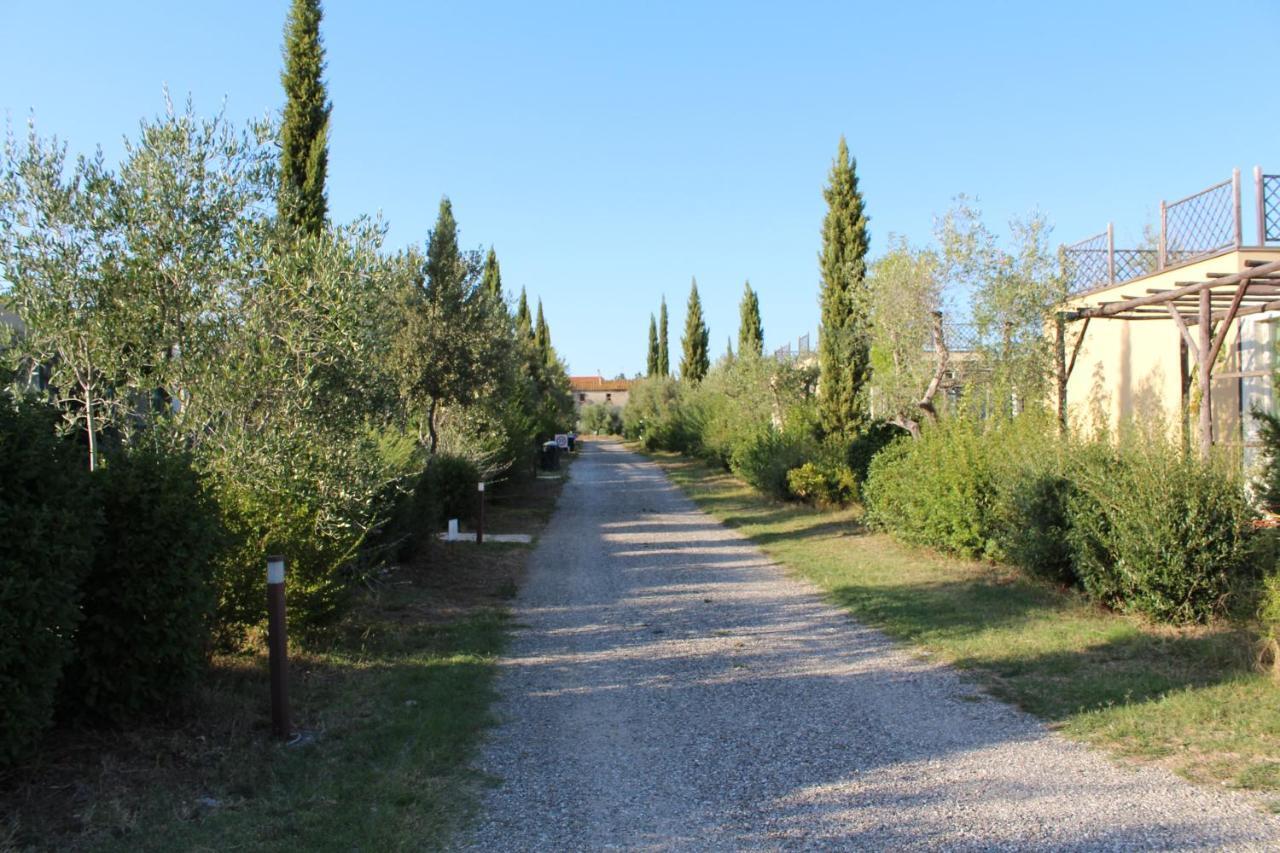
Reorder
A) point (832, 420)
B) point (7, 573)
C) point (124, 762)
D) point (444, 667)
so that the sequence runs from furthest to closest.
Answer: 1. point (832, 420)
2. point (444, 667)
3. point (124, 762)
4. point (7, 573)

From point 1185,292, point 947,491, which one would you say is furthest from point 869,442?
point 1185,292

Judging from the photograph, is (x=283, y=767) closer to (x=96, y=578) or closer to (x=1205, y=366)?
(x=96, y=578)

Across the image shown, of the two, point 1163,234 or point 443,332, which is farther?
point 443,332

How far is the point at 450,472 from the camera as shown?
614 inches

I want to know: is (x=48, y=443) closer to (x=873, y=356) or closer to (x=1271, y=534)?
(x=1271, y=534)

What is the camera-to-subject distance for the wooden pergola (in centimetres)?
926

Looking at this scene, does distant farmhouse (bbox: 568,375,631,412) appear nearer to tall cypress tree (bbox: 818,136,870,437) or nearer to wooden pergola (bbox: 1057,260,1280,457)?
tall cypress tree (bbox: 818,136,870,437)

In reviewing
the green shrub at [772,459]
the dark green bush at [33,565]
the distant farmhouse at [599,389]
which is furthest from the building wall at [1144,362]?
the distant farmhouse at [599,389]

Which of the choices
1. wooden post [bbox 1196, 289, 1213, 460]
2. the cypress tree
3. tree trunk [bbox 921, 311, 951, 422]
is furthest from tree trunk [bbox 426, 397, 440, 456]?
wooden post [bbox 1196, 289, 1213, 460]

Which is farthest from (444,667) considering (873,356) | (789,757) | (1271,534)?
(873,356)

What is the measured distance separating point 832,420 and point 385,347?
13061 mm

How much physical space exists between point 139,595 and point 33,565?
973 millimetres

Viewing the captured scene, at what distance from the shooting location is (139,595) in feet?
16.0

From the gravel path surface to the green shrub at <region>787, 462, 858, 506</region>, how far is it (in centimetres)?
1008
